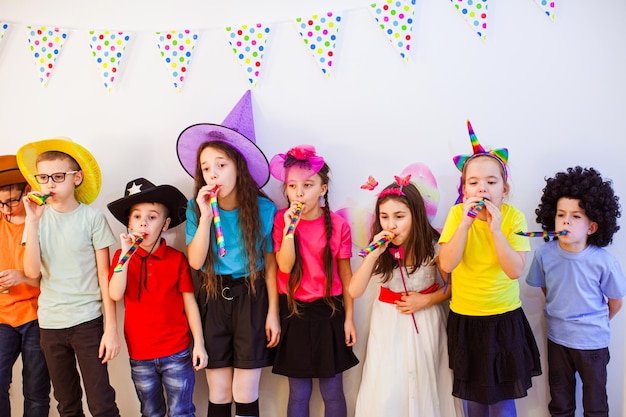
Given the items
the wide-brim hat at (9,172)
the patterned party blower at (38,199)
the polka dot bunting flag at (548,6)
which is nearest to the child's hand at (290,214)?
the patterned party blower at (38,199)

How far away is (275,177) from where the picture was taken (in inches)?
92.6

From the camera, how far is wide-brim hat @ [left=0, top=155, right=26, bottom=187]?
236 centimetres

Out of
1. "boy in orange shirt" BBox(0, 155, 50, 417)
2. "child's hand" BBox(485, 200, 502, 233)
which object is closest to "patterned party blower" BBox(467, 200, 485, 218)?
"child's hand" BBox(485, 200, 502, 233)

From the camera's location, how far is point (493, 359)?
→ 215cm

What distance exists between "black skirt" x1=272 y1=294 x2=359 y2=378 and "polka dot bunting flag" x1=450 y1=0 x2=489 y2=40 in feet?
4.67

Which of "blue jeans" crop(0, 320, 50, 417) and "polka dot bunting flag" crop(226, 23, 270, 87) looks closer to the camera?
"blue jeans" crop(0, 320, 50, 417)

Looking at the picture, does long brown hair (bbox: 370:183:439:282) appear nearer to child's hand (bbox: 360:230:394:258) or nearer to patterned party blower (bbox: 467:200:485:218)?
child's hand (bbox: 360:230:394:258)

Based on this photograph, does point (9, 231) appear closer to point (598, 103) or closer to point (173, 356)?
point (173, 356)

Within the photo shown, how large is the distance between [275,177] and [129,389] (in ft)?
4.54

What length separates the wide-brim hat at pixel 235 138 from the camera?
2.27 meters

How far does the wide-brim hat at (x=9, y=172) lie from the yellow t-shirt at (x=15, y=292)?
20 cm

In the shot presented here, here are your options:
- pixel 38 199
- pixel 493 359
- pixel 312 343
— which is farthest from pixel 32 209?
pixel 493 359

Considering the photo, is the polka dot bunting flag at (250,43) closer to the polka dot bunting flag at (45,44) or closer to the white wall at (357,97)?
the white wall at (357,97)

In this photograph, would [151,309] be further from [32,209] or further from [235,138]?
[235,138]
